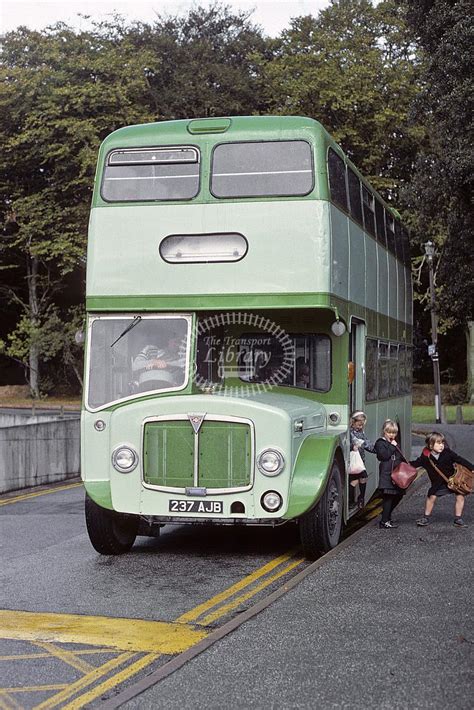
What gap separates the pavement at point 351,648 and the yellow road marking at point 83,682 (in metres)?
0.46

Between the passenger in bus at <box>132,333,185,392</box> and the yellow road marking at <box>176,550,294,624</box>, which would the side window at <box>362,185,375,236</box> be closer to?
the passenger in bus at <box>132,333,185,392</box>

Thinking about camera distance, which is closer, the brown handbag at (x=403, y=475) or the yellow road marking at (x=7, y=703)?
the yellow road marking at (x=7, y=703)

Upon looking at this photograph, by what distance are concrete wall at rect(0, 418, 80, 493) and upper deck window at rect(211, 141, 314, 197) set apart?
8.61m

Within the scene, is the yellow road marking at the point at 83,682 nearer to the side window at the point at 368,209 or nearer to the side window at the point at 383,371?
the side window at the point at 368,209

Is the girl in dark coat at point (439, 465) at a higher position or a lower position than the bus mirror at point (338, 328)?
lower

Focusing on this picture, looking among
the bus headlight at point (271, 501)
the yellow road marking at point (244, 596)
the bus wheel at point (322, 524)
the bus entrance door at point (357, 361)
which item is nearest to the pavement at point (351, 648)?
the bus wheel at point (322, 524)

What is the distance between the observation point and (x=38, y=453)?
786 inches

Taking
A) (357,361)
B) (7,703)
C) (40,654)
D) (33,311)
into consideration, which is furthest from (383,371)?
(33,311)

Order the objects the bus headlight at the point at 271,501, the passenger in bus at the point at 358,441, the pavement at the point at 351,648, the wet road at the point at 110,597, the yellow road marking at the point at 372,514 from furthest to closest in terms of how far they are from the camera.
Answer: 1. the yellow road marking at the point at 372,514
2. the passenger in bus at the point at 358,441
3. the bus headlight at the point at 271,501
4. the wet road at the point at 110,597
5. the pavement at the point at 351,648

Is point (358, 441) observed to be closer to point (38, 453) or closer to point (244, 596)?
point (244, 596)

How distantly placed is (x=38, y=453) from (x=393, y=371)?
22.2ft

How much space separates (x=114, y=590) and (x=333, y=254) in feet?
12.9

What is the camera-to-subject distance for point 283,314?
38.5 feet

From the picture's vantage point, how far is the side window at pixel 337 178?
11555mm
